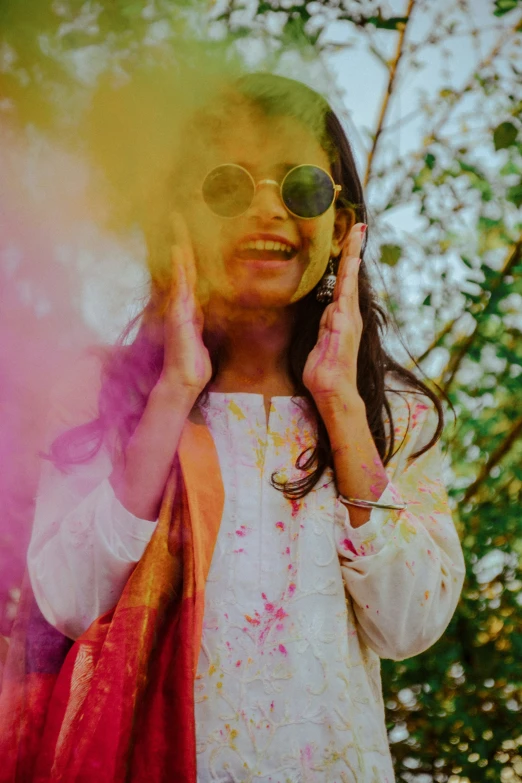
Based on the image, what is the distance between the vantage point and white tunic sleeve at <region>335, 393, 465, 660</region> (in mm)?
1602

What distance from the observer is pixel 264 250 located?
71.5 inches

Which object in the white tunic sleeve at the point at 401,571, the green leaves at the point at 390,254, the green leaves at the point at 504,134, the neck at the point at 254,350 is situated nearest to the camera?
A: the white tunic sleeve at the point at 401,571

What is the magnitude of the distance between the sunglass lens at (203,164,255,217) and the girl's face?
2 cm

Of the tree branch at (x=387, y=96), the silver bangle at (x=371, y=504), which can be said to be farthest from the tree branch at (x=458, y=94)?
the silver bangle at (x=371, y=504)

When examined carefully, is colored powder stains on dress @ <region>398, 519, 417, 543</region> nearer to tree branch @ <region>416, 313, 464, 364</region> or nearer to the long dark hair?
the long dark hair

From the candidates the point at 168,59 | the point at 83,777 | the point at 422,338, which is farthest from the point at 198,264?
the point at 422,338

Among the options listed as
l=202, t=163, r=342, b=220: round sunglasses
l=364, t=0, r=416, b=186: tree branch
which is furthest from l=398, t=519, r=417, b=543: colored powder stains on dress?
l=364, t=0, r=416, b=186: tree branch

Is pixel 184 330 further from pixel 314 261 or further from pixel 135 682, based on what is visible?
pixel 135 682

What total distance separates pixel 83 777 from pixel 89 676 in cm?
19

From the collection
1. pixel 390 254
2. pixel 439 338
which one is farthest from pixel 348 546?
pixel 439 338

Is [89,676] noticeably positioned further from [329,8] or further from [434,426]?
[329,8]

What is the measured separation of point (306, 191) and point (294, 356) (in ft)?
1.40

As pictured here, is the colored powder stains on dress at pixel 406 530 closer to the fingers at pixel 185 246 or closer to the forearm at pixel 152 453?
the forearm at pixel 152 453

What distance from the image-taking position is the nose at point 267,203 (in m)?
1.78
